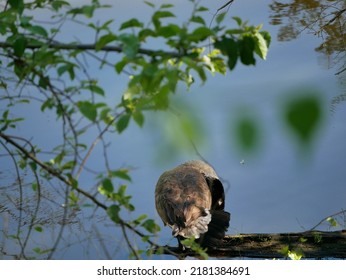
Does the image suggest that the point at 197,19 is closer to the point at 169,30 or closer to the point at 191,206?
the point at 169,30

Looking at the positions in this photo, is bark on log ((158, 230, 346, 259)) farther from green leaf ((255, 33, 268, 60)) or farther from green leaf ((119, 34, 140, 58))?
green leaf ((119, 34, 140, 58))

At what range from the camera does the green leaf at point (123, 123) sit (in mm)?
1637

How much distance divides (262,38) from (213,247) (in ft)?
10.6

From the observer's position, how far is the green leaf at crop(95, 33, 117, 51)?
5.35ft

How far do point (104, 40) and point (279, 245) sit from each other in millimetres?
3962

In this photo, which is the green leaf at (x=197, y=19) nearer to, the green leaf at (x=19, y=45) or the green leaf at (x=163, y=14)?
the green leaf at (x=163, y=14)

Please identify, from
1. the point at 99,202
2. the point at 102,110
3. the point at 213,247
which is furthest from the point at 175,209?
the point at 102,110

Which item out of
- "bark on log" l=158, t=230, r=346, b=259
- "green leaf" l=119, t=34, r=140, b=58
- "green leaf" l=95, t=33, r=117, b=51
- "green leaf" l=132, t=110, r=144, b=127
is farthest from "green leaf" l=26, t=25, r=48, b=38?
"bark on log" l=158, t=230, r=346, b=259

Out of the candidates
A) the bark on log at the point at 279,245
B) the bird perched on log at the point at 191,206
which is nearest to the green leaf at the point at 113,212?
the bird perched on log at the point at 191,206

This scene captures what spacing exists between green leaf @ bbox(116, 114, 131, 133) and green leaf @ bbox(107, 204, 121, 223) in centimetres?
42

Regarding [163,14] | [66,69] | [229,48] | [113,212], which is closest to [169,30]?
[163,14]

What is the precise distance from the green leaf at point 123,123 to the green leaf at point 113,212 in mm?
425

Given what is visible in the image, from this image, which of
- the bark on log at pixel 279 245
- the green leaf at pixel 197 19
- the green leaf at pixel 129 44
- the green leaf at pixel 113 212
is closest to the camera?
the green leaf at pixel 129 44

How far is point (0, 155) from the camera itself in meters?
2.47
